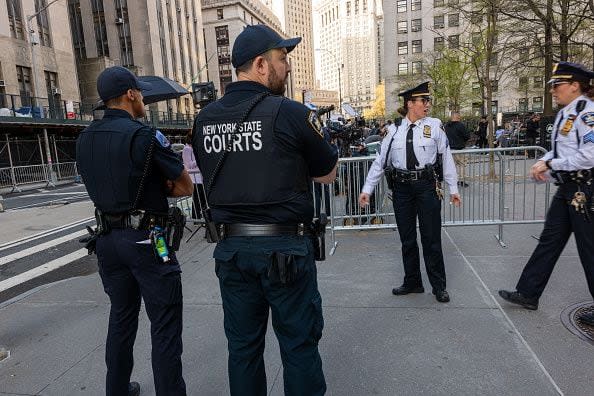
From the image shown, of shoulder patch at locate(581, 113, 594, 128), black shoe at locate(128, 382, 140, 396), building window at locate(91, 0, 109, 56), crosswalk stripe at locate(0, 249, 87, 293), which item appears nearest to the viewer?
black shoe at locate(128, 382, 140, 396)

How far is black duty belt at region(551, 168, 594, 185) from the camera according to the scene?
3.40 meters

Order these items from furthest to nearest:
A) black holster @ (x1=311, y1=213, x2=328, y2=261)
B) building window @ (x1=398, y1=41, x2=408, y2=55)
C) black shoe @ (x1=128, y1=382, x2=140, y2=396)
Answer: building window @ (x1=398, y1=41, x2=408, y2=55)
black shoe @ (x1=128, y1=382, x2=140, y2=396)
black holster @ (x1=311, y1=213, x2=328, y2=261)

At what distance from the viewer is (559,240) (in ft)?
12.3

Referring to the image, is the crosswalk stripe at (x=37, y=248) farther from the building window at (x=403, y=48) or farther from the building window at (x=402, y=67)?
the building window at (x=403, y=48)

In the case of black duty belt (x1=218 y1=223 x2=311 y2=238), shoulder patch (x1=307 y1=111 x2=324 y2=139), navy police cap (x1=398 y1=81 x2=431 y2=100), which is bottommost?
black duty belt (x1=218 y1=223 x2=311 y2=238)

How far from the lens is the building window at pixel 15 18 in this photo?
90.8 feet

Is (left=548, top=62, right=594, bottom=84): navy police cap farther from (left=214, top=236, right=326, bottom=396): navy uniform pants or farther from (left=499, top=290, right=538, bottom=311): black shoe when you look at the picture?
(left=214, top=236, right=326, bottom=396): navy uniform pants

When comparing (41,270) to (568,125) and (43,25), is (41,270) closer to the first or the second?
(568,125)

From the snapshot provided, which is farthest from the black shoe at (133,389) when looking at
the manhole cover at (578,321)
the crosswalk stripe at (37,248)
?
the crosswalk stripe at (37,248)

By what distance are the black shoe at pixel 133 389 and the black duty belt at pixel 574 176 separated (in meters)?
3.59

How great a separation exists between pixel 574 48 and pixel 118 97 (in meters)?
21.3

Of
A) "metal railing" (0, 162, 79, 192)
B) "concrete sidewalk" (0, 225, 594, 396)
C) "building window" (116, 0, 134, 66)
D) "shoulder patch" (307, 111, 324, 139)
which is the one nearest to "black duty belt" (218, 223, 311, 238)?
"shoulder patch" (307, 111, 324, 139)

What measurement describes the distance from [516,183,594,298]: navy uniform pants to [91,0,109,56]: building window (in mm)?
57262

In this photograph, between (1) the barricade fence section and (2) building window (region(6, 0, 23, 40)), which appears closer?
(1) the barricade fence section
